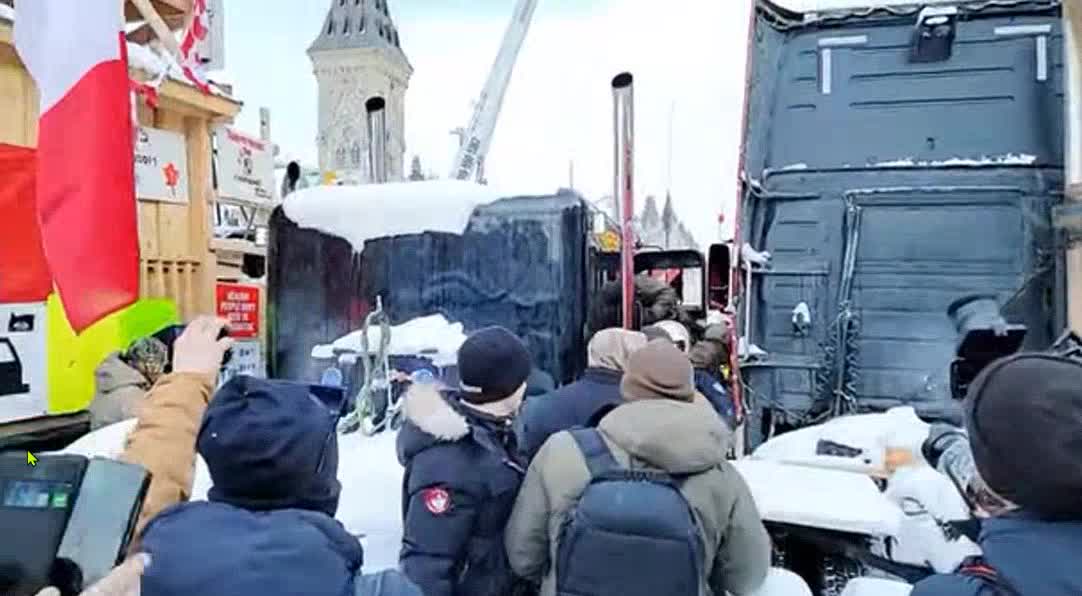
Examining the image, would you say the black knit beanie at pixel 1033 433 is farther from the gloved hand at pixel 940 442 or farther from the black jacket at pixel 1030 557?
the gloved hand at pixel 940 442

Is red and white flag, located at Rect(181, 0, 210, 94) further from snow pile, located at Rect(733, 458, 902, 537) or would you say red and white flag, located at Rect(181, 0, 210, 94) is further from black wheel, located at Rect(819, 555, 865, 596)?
black wheel, located at Rect(819, 555, 865, 596)

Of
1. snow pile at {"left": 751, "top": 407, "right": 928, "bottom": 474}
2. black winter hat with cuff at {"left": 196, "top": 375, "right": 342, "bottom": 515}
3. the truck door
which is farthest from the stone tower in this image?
black winter hat with cuff at {"left": 196, "top": 375, "right": 342, "bottom": 515}

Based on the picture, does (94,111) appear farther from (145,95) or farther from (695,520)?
(145,95)

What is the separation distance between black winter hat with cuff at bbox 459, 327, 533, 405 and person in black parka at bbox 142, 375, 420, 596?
0.92m

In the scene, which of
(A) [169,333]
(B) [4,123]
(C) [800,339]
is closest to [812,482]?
(C) [800,339]

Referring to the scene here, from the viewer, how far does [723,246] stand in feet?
17.6

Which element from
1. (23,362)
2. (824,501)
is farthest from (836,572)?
(23,362)

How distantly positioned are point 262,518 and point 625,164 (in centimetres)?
355

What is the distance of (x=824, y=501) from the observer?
3.24 meters

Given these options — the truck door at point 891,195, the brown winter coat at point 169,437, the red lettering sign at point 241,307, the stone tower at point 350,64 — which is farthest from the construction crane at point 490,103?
the stone tower at point 350,64

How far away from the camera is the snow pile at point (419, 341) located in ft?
14.2

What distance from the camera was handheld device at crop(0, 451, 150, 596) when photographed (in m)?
1.38

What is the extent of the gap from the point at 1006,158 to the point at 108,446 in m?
4.61

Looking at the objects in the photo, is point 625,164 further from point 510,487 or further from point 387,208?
point 510,487
